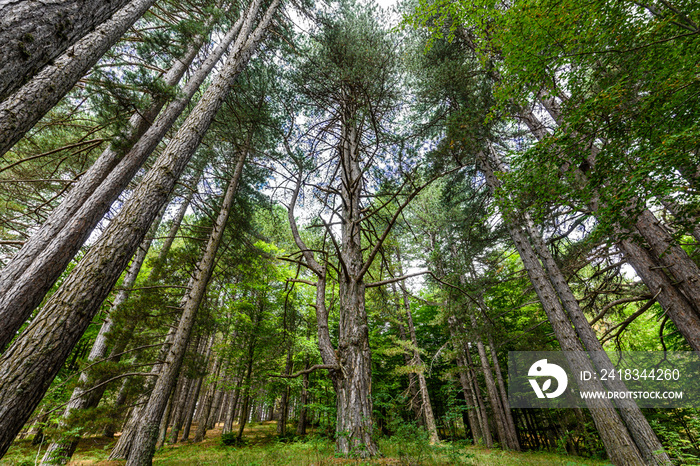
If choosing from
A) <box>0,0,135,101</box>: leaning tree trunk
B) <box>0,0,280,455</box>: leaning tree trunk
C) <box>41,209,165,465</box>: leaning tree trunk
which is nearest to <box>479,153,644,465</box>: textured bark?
<box>0,0,280,455</box>: leaning tree trunk

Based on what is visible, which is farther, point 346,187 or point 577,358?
point 577,358

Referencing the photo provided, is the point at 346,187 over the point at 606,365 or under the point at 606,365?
over

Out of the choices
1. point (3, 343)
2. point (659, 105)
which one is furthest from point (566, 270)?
point (3, 343)

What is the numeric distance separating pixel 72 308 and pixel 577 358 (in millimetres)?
9272

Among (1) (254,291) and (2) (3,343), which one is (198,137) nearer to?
(2) (3,343)

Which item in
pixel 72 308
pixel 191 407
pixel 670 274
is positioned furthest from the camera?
pixel 191 407

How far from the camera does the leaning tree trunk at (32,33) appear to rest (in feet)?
6.07

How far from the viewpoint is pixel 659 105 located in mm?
3197

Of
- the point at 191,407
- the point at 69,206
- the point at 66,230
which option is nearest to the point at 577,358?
the point at 66,230

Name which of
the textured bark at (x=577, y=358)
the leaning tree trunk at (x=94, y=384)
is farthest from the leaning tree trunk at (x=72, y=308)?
the textured bark at (x=577, y=358)

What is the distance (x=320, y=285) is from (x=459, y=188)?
9.59m

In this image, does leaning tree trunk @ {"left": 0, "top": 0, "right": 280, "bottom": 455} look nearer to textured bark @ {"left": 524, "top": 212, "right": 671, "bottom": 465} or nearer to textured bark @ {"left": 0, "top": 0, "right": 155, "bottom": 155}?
textured bark @ {"left": 0, "top": 0, "right": 155, "bottom": 155}

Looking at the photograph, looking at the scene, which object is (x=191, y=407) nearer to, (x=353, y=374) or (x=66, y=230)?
(x=66, y=230)

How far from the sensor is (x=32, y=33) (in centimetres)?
198
